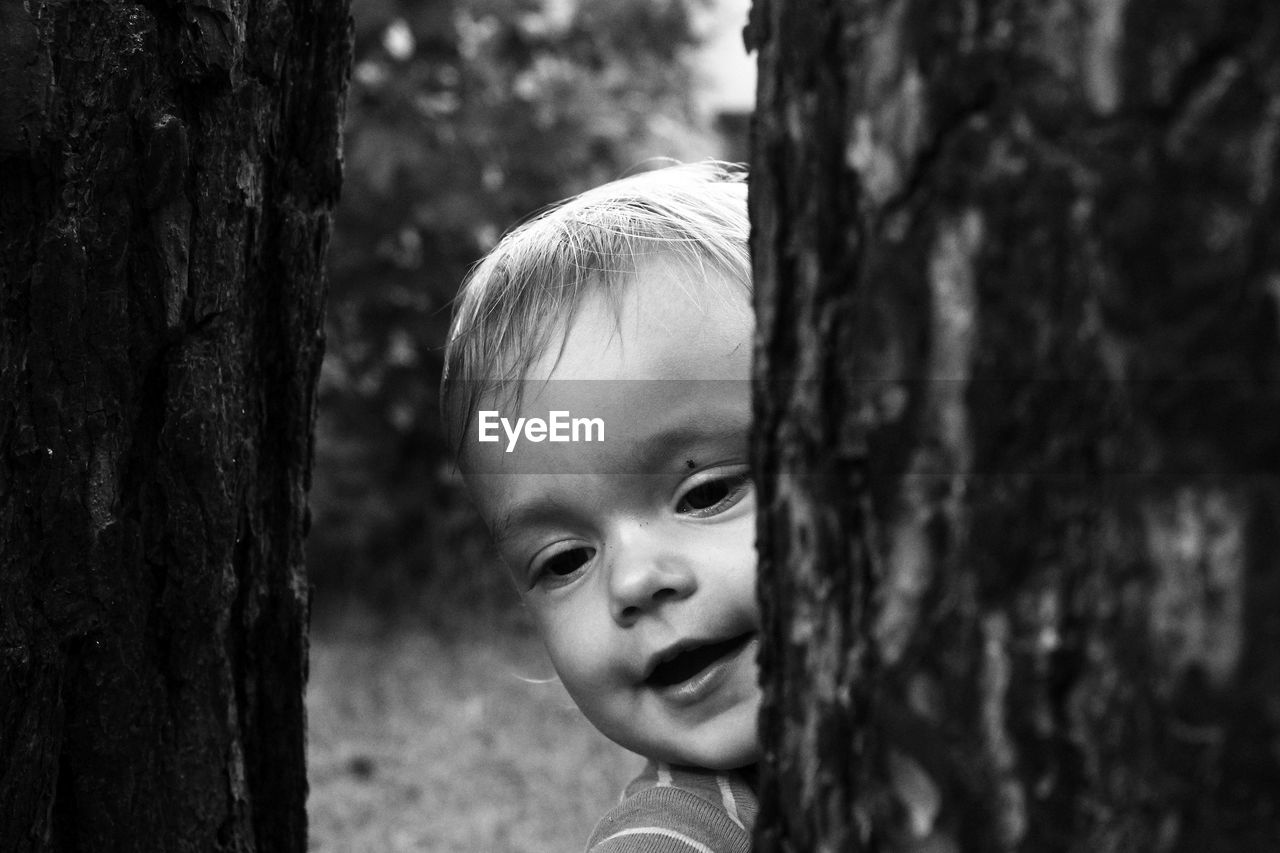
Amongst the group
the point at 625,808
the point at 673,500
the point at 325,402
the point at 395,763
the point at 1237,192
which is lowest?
the point at 395,763

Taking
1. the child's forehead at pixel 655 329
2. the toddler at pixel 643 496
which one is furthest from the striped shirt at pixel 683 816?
the child's forehead at pixel 655 329

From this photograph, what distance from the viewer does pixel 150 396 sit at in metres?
1.62

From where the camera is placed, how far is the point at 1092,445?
0.86 m

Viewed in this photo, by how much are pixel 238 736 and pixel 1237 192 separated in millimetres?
1355

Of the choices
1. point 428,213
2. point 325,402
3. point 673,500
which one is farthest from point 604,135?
point 673,500

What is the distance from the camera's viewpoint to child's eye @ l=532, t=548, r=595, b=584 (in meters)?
1.85

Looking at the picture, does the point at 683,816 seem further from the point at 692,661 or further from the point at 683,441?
the point at 683,441

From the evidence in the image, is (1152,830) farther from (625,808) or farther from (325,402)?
(325,402)

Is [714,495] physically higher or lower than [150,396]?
lower

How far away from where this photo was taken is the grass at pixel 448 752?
4.45m

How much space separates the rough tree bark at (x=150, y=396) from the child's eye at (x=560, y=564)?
33 cm

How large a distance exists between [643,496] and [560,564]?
0.64 feet

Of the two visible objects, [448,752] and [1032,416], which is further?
[448,752]

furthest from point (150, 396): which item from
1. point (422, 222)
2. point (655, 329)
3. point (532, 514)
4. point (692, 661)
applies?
point (422, 222)
